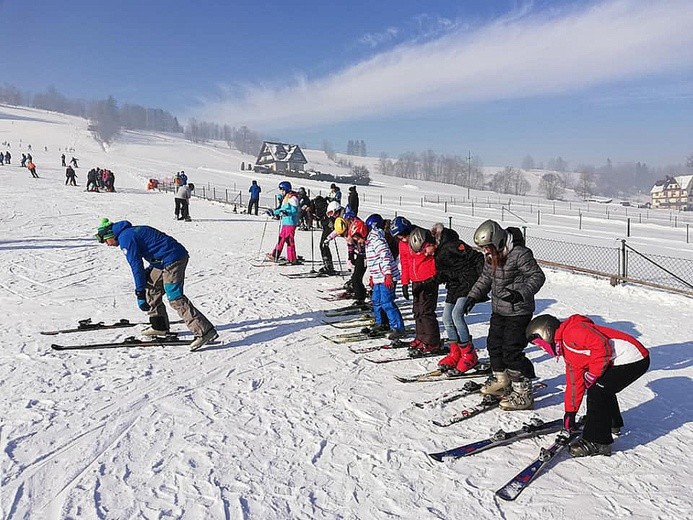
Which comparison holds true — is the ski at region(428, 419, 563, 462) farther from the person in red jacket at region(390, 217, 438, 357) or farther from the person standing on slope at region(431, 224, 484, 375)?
the person in red jacket at region(390, 217, 438, 357)

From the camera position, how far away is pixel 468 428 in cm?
471

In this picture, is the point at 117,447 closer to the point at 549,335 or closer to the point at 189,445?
the point at 189,445

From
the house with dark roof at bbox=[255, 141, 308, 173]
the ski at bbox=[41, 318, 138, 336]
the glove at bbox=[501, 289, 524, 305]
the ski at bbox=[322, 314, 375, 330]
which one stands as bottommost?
the ski at bbox=[322, 314, 375, 330]

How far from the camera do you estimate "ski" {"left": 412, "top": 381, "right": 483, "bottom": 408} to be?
518 centimetres

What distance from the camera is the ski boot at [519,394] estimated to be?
197 inches

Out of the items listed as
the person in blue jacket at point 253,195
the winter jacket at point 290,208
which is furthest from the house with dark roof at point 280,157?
the winter jacket at point 290,208

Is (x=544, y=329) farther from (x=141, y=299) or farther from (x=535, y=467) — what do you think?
(x=141, y=299)

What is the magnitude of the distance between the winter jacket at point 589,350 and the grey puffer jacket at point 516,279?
58cm

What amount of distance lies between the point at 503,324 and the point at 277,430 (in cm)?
248

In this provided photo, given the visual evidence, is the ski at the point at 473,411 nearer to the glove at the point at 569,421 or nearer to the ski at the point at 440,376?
the ski at the point at 440,376

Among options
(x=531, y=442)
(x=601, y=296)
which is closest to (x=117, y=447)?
(x=531, y=442)

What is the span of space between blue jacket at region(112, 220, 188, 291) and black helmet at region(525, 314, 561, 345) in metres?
4.57

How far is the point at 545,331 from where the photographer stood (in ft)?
13.8

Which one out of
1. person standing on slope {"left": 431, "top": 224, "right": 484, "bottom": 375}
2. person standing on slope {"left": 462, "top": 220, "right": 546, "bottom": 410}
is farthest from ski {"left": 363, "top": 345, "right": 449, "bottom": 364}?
person standing on slope {"left": 462, "top": 220, "right": 546, "bottom": 410}
